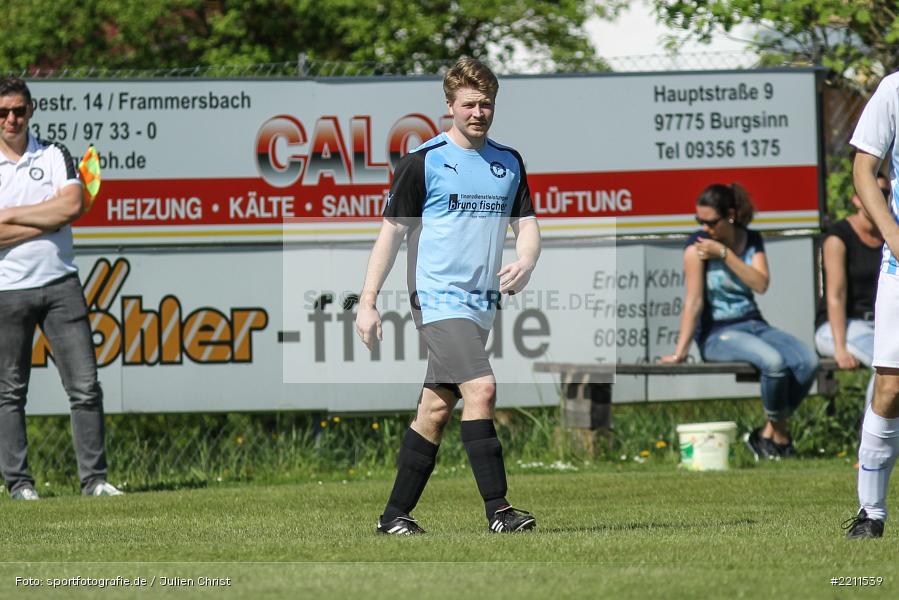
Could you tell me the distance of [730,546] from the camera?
5805 millimetres

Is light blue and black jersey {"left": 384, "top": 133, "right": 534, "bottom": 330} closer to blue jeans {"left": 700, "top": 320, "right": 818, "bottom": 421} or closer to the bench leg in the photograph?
the bench leg

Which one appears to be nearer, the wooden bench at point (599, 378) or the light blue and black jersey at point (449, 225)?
the light blue and black jersey at point (449, 225)

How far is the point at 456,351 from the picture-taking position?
6305 millimetres

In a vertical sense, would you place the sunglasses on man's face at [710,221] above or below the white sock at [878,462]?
above

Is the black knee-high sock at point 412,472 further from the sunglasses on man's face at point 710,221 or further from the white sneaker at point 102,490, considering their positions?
the sunglasses on man's face at point 710,221

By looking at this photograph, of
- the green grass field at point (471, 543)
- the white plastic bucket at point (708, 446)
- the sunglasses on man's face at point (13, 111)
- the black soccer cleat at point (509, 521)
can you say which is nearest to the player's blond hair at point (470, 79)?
the black soccer cleat at point (509, 521)

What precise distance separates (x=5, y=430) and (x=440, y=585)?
501 centimetres

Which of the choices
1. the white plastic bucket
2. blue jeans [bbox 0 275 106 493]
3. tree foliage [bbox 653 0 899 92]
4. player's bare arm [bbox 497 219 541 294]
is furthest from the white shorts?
tree foliage [bbox 653 0 899 92]

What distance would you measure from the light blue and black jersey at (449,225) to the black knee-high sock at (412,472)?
488 mm

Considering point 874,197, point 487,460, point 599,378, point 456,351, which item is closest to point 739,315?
point 599,378

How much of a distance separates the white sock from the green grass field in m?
0.18

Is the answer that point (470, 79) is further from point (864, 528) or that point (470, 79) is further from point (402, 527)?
point (864, 528)

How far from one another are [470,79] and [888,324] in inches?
73.2

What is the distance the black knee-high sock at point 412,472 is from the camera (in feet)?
21.2
